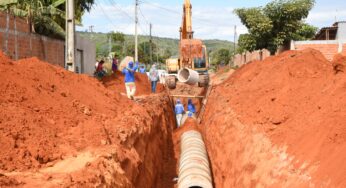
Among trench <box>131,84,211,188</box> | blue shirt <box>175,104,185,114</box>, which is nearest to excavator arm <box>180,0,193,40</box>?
blue shirt <box>175,104,185,114</box>

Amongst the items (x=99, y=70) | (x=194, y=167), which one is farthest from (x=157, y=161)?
(x=99, y=70)

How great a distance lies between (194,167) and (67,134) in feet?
12.0

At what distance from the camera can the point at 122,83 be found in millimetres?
22406

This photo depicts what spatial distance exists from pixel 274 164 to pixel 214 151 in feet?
18.5

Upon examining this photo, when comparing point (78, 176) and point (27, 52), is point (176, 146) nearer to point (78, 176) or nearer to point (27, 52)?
point (27, 52)

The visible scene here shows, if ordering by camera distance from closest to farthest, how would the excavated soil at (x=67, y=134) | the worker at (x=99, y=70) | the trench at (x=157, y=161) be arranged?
1. the excavated soil at (x=67, y=134)
2. the trench at (x=157, y=161)
3. the worker at (x=99, y=70)

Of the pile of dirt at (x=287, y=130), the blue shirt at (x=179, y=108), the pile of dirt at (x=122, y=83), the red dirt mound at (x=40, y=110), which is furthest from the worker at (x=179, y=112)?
the red dirt mound at (x=40, y=110)

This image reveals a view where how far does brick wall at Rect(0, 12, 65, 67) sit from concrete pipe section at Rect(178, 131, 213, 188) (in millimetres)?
7159

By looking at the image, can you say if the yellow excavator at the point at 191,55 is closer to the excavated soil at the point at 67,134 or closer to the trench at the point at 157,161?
the trench at the point at 157,161

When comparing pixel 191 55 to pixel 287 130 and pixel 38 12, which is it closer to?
pixel 38 12

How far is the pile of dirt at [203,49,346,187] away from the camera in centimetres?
645

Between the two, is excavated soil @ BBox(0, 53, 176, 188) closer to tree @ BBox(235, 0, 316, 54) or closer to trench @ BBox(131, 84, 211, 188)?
trench @ BBox(131, 84, 211, 188)

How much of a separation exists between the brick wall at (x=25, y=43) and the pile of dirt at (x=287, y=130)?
783 centimetres

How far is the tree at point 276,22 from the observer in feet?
80.0
